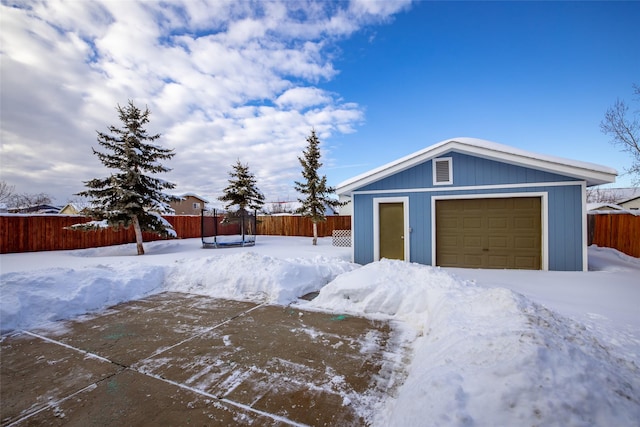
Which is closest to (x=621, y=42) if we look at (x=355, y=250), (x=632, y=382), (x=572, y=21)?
(x=572, y=21)

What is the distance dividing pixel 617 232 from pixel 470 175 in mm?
8782

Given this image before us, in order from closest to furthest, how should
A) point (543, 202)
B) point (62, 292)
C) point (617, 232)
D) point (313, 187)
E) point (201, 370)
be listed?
point (201, 370), point (62, 292), point (543, 202), point (617, 232), point (313, 187)

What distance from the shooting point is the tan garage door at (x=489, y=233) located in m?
7.58

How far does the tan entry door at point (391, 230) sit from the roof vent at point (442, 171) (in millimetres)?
1309

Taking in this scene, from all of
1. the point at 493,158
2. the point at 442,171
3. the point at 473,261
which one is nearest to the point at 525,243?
the point at 473,261

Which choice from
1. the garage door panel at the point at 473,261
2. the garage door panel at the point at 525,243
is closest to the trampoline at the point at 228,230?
the garage door panel at the point at 473,261

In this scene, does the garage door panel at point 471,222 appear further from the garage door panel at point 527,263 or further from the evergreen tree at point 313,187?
the evergreen tree at point 313,187

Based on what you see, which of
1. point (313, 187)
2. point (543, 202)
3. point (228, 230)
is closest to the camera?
point (543, 202)

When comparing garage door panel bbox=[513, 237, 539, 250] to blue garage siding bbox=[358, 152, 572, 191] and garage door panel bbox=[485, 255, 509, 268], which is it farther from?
blue garage siding bbox=[358, 152, 572, 191]

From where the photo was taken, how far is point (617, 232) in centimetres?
1123

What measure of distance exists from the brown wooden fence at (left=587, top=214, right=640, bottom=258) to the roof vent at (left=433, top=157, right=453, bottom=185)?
7.62 m

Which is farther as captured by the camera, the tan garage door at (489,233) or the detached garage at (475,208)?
the tan garage door at (489,233)

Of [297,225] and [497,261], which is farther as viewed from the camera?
[297,225]

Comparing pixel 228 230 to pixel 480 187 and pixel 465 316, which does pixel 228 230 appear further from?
pixel 465 316
